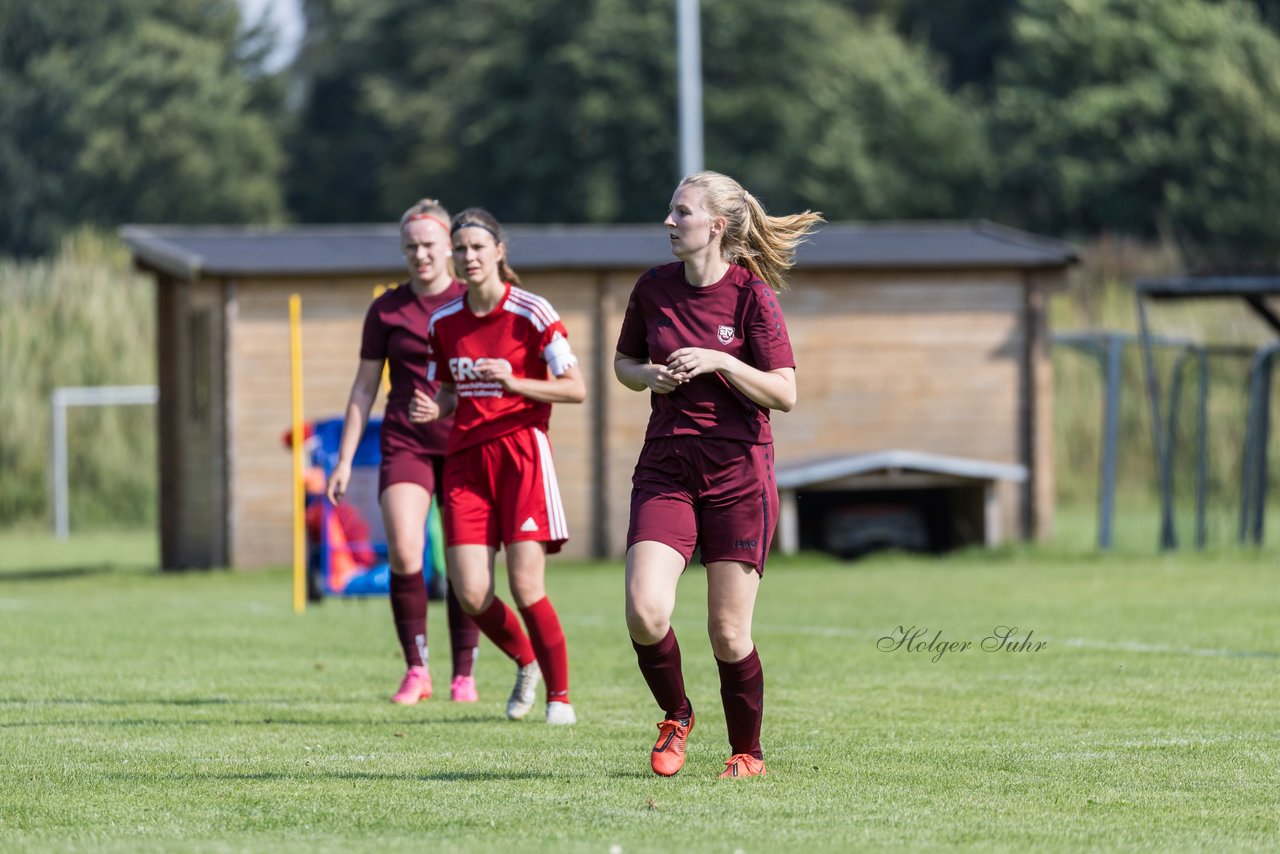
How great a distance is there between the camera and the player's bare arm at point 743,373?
685 centimetres

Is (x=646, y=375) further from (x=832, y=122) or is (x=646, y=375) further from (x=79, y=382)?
(x=832, y=122)

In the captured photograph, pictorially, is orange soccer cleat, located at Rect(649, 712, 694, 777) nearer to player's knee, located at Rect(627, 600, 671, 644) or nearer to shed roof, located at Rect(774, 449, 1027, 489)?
player's knee, located at Rect(627, 600, 671, 644)

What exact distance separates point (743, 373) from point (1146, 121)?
43.4 metres

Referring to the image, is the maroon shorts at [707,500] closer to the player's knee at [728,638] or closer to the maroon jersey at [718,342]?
the maroon jersey at [718,342]

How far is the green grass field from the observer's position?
6293 millimetres

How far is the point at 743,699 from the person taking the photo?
23.6ft

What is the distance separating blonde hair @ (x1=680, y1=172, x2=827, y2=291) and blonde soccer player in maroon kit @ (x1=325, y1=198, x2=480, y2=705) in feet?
9.26

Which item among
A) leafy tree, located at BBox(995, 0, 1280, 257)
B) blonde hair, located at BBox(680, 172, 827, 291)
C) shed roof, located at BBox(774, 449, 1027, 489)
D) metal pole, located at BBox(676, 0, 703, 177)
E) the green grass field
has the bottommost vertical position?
the green grass field

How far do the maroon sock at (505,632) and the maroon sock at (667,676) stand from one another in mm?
2018

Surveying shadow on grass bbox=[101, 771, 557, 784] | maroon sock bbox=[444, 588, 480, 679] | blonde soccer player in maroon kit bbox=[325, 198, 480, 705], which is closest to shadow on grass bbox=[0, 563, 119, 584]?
blonde soccer player in maroon kit bbox=[325, 198, 480, 705]

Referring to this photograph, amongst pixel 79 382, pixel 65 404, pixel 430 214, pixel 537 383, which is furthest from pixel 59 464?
pixel 537 383

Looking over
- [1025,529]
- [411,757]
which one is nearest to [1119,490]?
[1025,529]

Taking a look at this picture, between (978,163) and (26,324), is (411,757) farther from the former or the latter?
(978,163)

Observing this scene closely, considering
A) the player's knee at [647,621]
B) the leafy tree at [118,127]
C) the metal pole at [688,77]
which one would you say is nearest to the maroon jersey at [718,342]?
the player's knee at [647,621]
